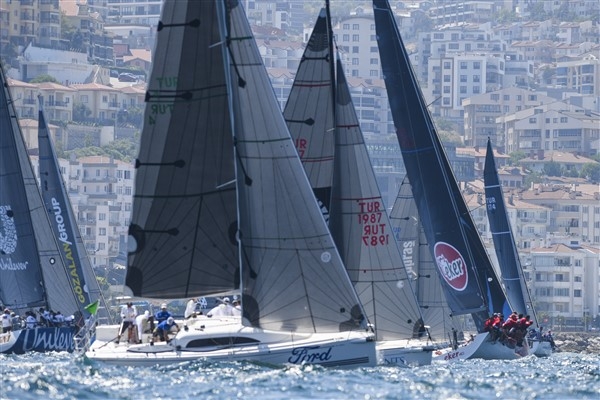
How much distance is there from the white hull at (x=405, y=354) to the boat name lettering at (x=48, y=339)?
7.39 metres

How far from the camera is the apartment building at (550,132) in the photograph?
568 feet

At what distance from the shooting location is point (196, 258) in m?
30.7

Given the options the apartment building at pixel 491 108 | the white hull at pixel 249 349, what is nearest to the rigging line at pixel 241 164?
the white hull at pixel 249 349

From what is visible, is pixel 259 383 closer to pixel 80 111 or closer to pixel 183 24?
pixel 183 24

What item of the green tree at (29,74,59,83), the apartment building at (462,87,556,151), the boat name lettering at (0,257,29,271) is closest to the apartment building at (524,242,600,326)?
the green tree at (29,74,59,83)

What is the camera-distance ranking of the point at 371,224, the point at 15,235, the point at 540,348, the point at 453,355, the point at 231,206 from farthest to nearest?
the point at 540,348
the point at 15,235
the point at 453,355
the point at 371,224
the point at 231,206

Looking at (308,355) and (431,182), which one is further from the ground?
(431,182)

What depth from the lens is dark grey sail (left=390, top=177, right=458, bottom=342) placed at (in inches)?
1731

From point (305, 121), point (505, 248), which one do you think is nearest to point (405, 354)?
point (305, 121)

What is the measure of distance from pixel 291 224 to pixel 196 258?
154 cm

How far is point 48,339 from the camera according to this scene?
Answer: 127ft

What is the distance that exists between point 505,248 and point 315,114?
19855mm

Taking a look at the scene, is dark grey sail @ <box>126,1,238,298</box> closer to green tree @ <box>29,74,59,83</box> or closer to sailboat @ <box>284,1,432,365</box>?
sailboat @ <box>284,1,432,365</box>

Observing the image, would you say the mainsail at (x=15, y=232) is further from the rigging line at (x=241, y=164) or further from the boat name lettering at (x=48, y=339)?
the rigging line at (x=241, y=164)
